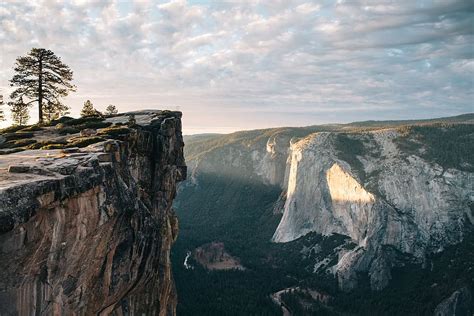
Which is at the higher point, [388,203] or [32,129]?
[32,129]

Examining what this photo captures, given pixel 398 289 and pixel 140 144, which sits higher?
pixel 140 144

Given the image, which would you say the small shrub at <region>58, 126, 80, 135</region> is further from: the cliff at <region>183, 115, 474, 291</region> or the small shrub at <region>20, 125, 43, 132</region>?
the cliff at <region>183, 115, 474, 291</region>

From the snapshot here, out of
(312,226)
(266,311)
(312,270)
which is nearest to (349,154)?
(312,226)

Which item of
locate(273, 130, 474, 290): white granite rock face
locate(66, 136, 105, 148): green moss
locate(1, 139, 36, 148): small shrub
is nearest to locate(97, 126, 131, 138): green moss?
locate(66, 136, 105, 148): green moss

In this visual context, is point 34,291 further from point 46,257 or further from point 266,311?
point 266,311

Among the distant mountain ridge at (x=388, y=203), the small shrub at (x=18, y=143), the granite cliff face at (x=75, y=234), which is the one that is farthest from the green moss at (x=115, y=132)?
the distant mountain ridge at (x=388, y=203)

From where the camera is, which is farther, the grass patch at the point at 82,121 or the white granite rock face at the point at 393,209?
the white granite rock face at the point at 393,209

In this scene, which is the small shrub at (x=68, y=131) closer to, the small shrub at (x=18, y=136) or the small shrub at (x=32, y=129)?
Answer: the small shrub at (x=18, y=136)

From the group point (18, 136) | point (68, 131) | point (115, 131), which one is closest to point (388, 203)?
point (68, 131)

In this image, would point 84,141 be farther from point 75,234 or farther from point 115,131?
point 75,234
